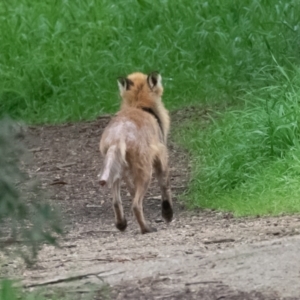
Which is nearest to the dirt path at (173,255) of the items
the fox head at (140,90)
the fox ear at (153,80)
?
the fox head at (140,90)

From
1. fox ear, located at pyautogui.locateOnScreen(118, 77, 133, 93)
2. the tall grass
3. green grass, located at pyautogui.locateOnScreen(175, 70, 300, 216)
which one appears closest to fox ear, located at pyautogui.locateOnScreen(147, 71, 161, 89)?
fox ear, located at pyautogui.locateOnScreen(118, 77, 133, 93)

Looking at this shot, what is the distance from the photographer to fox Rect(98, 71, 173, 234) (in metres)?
6.48

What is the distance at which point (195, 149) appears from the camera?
31.1ft

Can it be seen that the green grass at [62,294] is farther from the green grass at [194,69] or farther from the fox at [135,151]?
the green grass at [194,69]

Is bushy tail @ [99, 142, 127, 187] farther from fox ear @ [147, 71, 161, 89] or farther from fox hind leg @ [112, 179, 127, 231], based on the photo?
fox ear @ [147, 71, 161, 89]

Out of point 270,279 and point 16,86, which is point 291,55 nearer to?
point 16,86

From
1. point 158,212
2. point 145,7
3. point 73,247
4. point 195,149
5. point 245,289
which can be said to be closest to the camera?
point 245,289

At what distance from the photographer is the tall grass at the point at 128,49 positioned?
10953 mm

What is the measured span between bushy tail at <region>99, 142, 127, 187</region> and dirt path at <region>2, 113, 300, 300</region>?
43cm

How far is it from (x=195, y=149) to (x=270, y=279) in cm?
511

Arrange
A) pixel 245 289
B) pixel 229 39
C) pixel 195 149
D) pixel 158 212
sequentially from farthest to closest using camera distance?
pixel 229 39 → pixel 195 149 → pixel 158 212 → pixel 245 289

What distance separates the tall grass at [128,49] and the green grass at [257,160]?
4.53ft

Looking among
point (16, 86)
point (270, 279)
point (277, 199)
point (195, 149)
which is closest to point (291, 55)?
point (195, 149)

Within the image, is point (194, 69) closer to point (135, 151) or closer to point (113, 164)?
point (135, 151)
